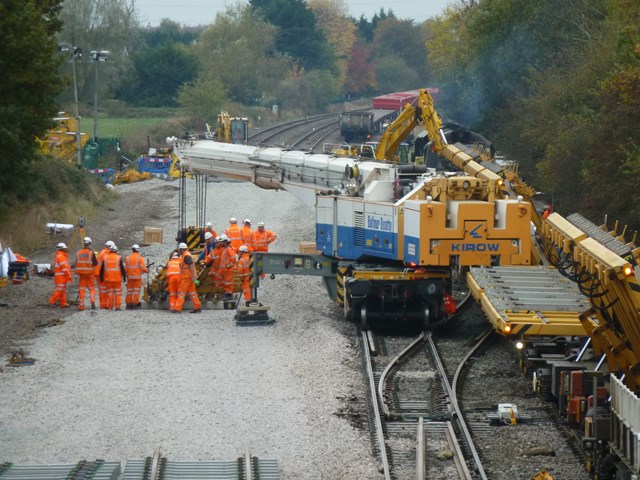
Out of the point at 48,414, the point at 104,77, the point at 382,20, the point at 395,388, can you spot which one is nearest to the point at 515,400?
the point at 395,388

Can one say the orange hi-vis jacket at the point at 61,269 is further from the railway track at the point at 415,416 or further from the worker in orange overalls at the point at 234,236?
the railway track at the point at 415,416

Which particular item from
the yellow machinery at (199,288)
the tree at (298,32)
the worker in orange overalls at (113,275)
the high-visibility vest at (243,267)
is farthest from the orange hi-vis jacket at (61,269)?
the tree at (298,32)

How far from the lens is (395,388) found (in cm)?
1716

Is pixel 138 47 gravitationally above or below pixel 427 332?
above

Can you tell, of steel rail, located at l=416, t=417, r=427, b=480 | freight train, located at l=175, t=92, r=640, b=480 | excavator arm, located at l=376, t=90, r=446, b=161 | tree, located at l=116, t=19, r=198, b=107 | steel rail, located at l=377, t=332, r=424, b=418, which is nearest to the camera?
freight train, located at l=175, t=92, r=640, b=480

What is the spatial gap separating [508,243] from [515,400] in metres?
4.60

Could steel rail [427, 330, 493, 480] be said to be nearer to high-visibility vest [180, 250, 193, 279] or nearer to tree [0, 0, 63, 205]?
high-visibility vest [180, 250, 193, 279]

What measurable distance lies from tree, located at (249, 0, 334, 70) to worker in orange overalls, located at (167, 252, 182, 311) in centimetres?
9405

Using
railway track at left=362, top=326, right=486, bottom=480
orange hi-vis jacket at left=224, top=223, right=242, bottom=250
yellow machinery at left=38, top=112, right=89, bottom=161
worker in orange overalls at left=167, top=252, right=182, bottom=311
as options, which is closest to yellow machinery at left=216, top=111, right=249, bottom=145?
yellow machinery at left=38, top=112, right=89, bottom=161

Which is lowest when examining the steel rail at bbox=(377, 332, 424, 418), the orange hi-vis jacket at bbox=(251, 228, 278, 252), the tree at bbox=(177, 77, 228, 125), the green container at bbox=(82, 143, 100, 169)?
the steel rail at bbox=(377, 332, 424, 418)

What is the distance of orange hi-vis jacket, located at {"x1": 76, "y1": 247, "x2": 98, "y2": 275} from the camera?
909 inches

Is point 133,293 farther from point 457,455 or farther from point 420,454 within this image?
point 457,455

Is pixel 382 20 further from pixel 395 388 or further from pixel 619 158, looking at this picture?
pixel 395 388

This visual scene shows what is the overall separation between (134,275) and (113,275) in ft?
1.65
